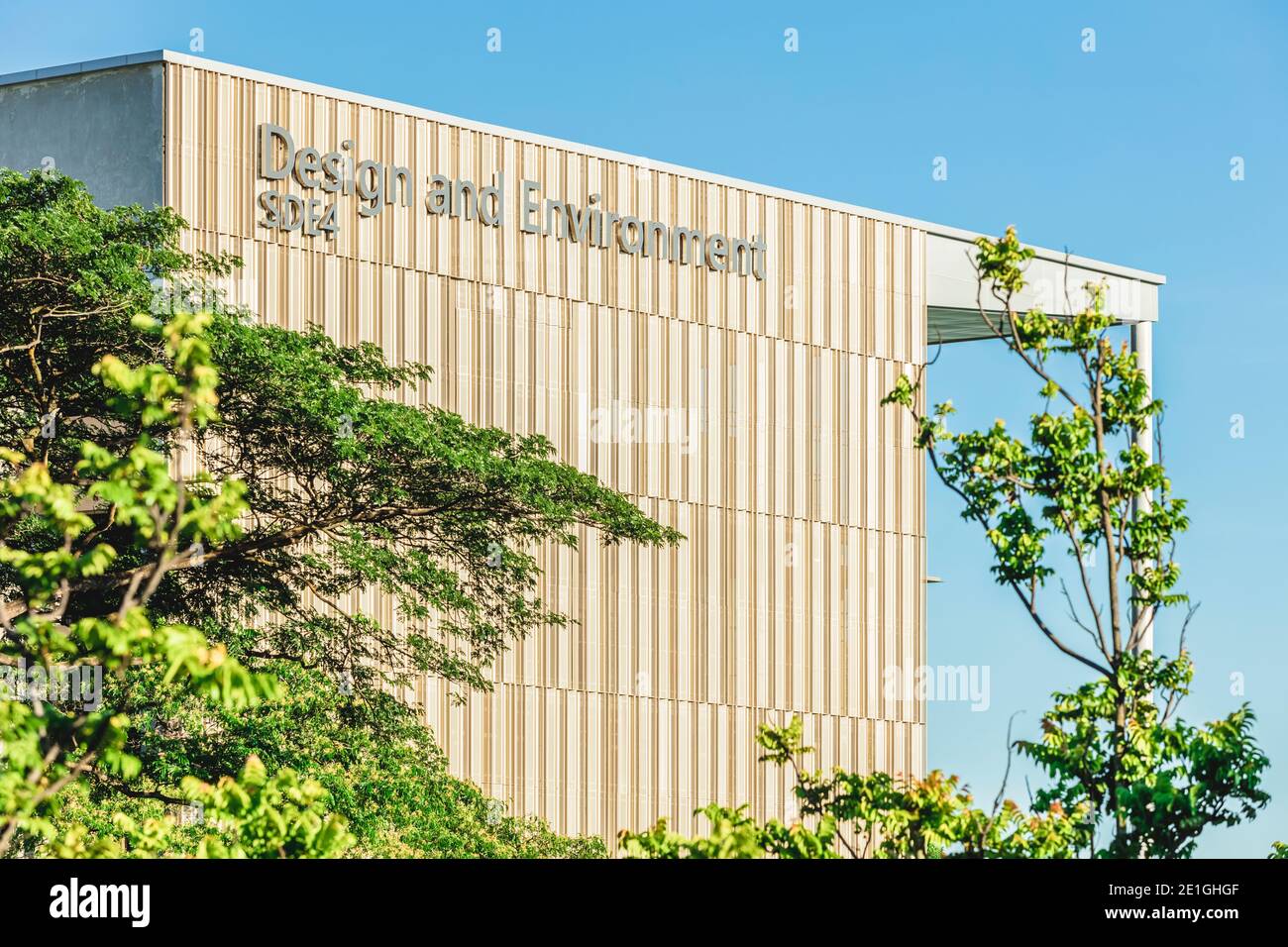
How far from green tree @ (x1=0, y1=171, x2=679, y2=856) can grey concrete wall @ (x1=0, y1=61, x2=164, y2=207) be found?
450cm

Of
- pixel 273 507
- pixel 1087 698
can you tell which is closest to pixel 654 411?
pixel 273 507

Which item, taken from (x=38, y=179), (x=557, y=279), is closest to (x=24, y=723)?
(x=38, y=179)

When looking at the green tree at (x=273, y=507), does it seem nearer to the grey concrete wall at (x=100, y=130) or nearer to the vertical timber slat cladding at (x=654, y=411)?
the grey concrete wall at (x=100, y=130)

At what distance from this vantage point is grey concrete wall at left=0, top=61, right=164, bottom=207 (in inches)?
949

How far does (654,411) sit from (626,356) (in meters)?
1.02

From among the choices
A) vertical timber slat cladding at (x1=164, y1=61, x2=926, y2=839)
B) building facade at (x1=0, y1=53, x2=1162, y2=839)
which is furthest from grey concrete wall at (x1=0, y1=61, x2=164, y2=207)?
vertical timber slat cladding at (x1=164, y1=61, x2=926, y2=839)

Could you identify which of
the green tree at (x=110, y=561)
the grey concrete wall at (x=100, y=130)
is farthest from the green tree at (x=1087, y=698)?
the grey concrete wall at (x=100, y=130)

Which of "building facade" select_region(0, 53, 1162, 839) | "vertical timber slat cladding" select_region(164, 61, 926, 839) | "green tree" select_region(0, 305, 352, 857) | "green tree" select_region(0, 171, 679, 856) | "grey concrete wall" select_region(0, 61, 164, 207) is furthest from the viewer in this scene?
"vertical timber slat cladding" select_region(164, 61, 926, 839)

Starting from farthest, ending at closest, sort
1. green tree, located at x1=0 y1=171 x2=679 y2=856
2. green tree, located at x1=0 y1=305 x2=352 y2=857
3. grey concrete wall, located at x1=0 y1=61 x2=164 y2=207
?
1. grey concrete wall, located at x1=0 y1=61 x2=164 y2=207
2. green tree, located at x1=0 y1=171 x2=679 y2=856
3. green tree, located at x1=0 y1=305 x2=352 y2=857

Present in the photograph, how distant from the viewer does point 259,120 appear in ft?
82.2

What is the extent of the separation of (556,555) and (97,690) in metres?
9.45

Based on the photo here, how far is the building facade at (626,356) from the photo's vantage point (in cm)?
2495

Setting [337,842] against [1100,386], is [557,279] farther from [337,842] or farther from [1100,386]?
[337,842]

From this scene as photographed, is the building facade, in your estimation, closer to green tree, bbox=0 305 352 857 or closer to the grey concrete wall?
the grey concrete wall
